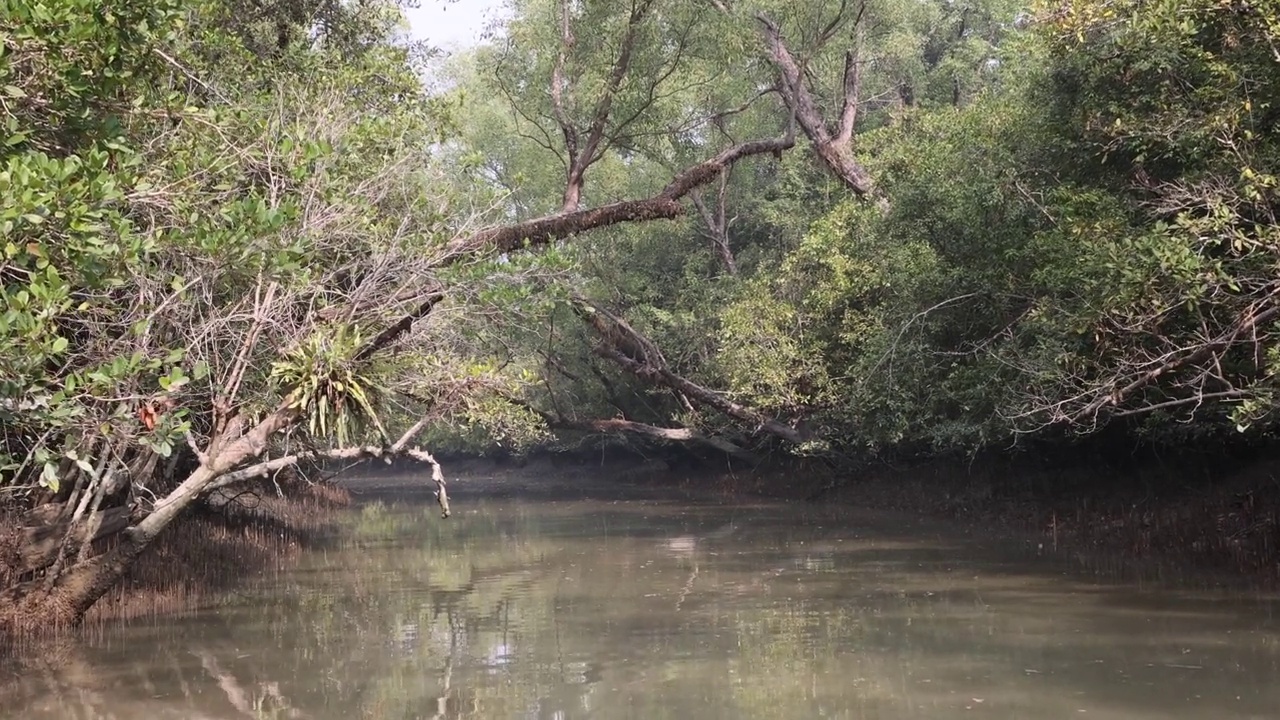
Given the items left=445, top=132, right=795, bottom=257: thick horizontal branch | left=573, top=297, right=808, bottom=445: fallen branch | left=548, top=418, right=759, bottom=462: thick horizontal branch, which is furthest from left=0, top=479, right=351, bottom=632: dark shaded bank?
left=548, top=418, right=759, bottom=462: thick horizontal branch

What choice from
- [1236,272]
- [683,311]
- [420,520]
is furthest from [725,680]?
[683,311]

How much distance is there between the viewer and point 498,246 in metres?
13.2

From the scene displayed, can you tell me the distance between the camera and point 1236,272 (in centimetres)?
1012

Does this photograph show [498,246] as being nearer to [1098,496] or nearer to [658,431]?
[1098,496]

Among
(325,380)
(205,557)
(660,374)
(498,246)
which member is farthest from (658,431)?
(325,380)

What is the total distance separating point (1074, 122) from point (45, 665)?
11.6 metres

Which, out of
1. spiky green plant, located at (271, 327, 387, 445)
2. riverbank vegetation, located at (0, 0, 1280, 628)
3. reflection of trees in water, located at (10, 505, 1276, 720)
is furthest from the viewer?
spiky green plant, located at (271, 327, 387, 445)

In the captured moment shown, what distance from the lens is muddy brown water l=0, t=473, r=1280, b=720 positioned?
7348mm

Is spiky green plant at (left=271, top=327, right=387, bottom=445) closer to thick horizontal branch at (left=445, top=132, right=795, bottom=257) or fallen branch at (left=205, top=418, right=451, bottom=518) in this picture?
fallen branch at (left=205, top=418, right=451, bottom=518)

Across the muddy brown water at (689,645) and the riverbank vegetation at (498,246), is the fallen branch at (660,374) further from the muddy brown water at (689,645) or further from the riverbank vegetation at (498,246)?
the muddy brown water at (689,645)

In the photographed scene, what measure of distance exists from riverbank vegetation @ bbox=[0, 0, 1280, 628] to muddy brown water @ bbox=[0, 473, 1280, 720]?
5.20 ft

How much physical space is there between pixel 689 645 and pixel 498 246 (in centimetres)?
591

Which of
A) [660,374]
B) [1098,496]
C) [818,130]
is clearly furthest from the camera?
[660,374]

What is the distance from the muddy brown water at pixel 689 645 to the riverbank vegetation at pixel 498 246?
1.58 meters
